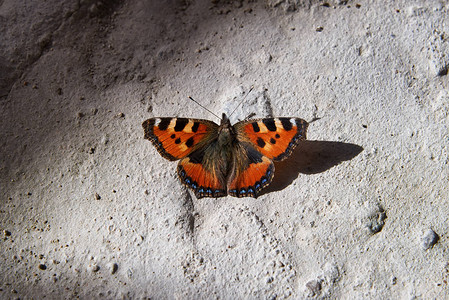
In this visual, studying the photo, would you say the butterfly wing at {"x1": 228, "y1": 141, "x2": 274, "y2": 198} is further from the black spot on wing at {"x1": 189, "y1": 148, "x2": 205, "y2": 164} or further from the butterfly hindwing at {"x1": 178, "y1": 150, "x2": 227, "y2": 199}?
the black spot on wing at {"x1": 189, "y1": 148, "x2": 205, "y2": 164}

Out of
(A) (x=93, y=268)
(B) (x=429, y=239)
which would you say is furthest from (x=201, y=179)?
(B) (x=429, y=239)

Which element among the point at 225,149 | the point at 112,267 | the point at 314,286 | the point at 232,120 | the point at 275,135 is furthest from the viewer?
the point at 232,120

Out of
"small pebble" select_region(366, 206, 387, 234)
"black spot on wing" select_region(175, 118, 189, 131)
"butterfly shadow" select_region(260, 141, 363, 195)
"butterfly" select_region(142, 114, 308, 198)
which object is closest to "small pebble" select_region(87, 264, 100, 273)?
"butterfly" select_region(142, 114, 308, 198)

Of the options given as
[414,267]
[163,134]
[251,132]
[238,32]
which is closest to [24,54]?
[163,134]

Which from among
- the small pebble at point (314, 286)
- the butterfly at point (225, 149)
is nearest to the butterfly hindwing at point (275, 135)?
the butterfly at point (225, 149)

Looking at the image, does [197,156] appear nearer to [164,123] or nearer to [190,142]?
[190,142]

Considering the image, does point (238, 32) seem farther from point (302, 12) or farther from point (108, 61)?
point (108, 61)

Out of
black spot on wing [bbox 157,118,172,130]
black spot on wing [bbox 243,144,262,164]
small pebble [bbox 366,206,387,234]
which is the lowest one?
small pebble [bbox 366,206,387,234]

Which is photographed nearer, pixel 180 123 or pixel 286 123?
pixel 286 123
